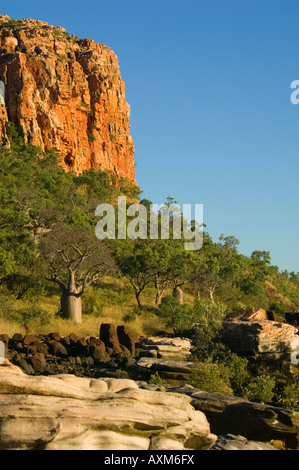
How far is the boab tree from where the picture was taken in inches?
1026

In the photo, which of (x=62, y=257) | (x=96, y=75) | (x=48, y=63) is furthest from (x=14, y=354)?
(x=96, y=75)

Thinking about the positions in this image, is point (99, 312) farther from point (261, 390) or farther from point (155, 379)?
point (261, 390)

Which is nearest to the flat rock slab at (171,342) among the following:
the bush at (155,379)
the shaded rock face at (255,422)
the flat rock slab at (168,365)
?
the flat rock slab at (168,365)

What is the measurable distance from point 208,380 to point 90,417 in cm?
820

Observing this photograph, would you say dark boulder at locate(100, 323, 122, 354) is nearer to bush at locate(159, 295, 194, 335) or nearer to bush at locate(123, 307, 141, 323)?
bush at locate(159, 295, 194, 335)

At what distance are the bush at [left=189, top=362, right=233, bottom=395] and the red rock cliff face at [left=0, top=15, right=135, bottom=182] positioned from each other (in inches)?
2167

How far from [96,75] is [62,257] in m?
62.0

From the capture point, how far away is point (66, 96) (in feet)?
245

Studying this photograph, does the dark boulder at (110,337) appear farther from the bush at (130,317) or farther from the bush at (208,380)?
the bush at (130,317)

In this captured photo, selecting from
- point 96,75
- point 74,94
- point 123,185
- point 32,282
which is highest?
point 96,75

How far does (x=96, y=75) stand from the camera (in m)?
82.0

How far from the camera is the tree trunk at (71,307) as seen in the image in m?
25.8
